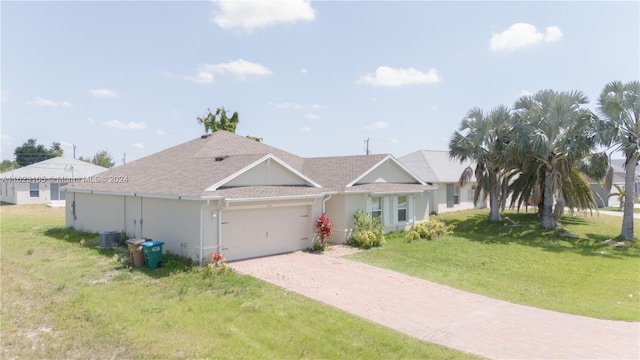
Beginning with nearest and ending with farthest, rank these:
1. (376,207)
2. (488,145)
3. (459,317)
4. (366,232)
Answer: (459,317) < (366,232) < (376,207) < (488,145)

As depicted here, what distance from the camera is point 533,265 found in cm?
1476

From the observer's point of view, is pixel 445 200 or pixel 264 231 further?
pixel 445 200

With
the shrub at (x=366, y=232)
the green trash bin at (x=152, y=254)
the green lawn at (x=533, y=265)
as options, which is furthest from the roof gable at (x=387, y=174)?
the green trash bin at (x=152, y=254)

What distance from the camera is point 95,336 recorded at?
7660 millimetres

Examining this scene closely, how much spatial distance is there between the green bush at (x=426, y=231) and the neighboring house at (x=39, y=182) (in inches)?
1228

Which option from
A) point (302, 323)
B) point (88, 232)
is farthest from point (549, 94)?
point (88, 232)

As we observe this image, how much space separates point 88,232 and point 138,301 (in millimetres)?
12404

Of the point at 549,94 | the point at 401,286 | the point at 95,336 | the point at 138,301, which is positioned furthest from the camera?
the point at 549,94

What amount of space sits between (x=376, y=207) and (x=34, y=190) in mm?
35031

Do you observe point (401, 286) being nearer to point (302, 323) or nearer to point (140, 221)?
point (302, 323)

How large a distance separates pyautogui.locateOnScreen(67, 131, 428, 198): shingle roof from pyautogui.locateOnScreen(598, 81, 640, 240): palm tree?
9564mm

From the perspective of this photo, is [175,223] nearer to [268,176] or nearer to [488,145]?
[268,176]

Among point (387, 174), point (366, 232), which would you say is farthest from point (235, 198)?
point (387, 174)

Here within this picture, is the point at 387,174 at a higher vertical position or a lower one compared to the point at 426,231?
higher
